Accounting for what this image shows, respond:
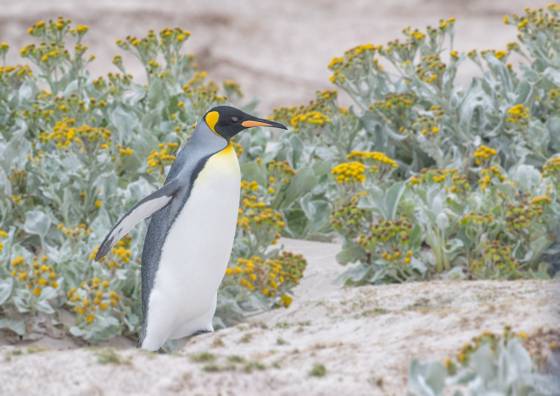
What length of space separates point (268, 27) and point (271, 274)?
9893 millimetres

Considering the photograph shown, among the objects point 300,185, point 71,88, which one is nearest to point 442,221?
point 300,185

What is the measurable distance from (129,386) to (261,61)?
1132 centimetres

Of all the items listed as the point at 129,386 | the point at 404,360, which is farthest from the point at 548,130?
the point at 129,386

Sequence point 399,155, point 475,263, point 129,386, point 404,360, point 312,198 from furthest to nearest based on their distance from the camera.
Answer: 1. point 399,155
2. point 312,198
3. point 475,263
4. point 404,360
5. point 129,386

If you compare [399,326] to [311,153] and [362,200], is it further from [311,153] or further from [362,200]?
[311,153]

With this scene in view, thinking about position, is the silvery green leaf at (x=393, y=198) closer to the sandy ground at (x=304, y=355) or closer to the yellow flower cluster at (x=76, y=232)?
the sandy ground at (x=304, y=355)

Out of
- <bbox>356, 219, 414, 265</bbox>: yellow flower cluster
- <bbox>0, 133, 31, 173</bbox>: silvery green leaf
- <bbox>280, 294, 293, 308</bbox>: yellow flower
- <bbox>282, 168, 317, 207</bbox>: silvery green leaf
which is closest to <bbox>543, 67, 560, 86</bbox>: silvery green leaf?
<bbox>282, 168, 317, 207</bbox>: silvery green leaf

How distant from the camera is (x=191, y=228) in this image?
4.95 meters

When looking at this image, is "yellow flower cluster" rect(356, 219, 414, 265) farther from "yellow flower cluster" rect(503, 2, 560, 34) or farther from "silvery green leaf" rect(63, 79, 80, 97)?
"silvery green leaf" rect(63, 79, 80, 97)

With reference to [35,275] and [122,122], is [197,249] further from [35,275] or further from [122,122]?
[122,122]

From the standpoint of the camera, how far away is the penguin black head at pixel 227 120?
5.06 metres

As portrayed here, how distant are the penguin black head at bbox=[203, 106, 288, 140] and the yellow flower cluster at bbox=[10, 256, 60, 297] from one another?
0.96 m

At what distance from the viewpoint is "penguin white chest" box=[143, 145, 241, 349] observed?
→ 493cm

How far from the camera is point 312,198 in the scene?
7.09 meters
